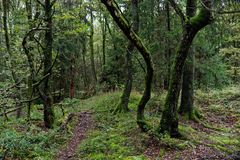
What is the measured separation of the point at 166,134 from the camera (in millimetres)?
8281

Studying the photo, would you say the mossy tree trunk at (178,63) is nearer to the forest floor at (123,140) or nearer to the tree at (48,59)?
the forest floor at (123,140)

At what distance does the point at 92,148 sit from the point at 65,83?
19306 millimetres

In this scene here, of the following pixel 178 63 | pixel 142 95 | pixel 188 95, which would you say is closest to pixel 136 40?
pixel 178 63

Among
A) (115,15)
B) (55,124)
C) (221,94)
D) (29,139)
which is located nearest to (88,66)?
(221,94)

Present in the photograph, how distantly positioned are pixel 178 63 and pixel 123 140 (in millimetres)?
3293

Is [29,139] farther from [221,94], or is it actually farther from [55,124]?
[221,94]

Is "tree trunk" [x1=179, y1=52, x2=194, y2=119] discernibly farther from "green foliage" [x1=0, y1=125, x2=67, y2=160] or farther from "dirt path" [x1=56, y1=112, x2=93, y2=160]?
"green foliage" [x1=0, y1=125, x2=67, y2=160]

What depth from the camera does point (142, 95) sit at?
548 inches

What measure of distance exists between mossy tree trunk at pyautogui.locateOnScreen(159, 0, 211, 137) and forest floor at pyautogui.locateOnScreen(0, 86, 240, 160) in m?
0.44

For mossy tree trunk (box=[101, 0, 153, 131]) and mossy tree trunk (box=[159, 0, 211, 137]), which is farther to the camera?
mossy tree trunk (box=[159, 0, 211, 137])

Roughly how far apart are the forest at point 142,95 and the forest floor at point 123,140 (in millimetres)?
35

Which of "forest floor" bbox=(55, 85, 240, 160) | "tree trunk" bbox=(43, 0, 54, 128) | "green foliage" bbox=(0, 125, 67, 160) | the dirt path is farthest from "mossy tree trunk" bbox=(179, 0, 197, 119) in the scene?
"tree trunk" bbox=(43, 0, 54, 128)

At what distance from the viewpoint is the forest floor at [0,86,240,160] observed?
7688 mm

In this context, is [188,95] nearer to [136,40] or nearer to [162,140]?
[162,140]
